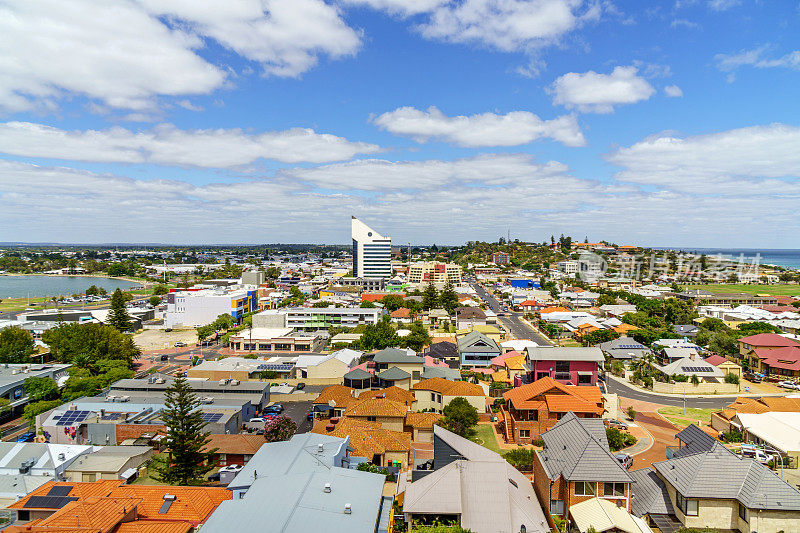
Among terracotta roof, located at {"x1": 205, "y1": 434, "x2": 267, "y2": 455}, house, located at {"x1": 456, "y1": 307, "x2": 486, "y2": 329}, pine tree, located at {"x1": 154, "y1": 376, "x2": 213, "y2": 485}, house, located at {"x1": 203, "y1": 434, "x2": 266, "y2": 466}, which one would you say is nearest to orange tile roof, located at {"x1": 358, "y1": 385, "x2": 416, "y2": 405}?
terracotta roof, located at {"x1": 205, "y1": 434, "x2": 267, "y2": 455}

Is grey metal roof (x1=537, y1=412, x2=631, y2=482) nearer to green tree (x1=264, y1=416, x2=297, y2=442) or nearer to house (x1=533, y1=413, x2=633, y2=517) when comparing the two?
house (x1=533, y1=413, x2=633, y2=517)

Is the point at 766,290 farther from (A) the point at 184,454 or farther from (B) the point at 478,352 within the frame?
(A) the point at 184,454

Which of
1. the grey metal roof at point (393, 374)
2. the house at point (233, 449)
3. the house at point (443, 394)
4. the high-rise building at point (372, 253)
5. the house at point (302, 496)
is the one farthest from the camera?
the high-rise building at point (372, 253)

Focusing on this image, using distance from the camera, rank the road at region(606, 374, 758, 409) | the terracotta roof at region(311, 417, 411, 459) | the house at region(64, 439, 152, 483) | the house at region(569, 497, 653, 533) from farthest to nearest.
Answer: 1. the road at region(606, 374, 758, 409)
2. the terracotta roof at region(311, 417, 411, 459)
3. the house at region(64, 439, 152, 483)
4. the house at region(569, 497, 653, 533)

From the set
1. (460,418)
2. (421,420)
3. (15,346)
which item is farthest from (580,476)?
(15,346)

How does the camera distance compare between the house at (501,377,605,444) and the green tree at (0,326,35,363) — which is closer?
the house at (501,377,605,444)

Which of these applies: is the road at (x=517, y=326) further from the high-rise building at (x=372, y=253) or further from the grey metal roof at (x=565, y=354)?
the high-rise building at (x=372, y=253)

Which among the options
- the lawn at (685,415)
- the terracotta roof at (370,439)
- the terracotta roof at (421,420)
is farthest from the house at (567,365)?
the terracotta roof at (370,439)
